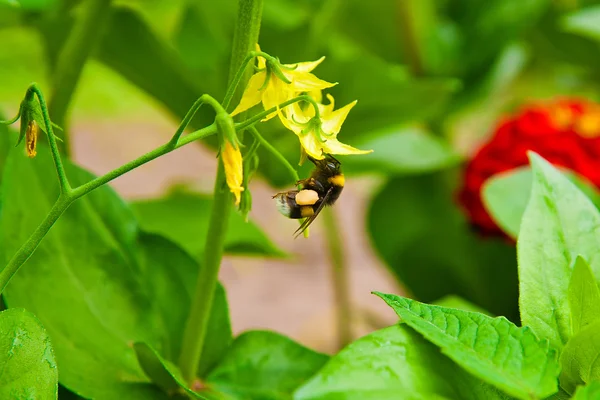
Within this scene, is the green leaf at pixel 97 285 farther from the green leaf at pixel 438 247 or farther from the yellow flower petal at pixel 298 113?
the green leaf at pixel 438 247

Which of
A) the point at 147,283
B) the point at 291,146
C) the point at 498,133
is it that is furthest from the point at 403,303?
the point at 498,133

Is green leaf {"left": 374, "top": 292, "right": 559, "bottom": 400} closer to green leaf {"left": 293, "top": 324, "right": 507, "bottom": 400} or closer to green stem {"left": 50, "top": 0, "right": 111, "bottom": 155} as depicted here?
green leaf {"left": 293, "top": 324, "right": 507, "bottom": 400}

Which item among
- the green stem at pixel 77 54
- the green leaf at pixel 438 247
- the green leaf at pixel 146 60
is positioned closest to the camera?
the green stem at pixel 77 54

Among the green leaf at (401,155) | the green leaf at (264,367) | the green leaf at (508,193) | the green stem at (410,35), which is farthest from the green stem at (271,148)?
the green stem at (410,35)

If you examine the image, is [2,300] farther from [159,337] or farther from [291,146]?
[291,146]

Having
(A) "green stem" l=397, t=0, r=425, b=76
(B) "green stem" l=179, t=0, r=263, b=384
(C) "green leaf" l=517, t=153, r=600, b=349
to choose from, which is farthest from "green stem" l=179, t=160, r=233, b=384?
(A) "green stem" l=397, t=0, r=425, b=76

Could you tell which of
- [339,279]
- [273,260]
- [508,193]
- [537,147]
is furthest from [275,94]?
[273,260]
